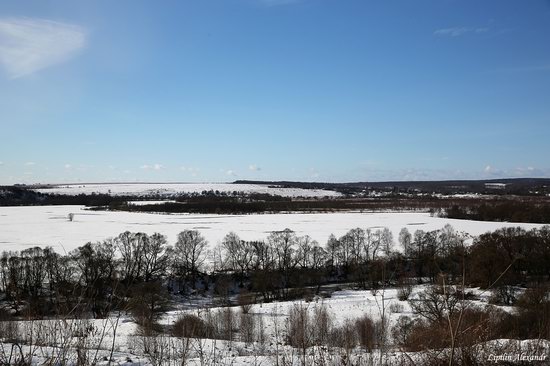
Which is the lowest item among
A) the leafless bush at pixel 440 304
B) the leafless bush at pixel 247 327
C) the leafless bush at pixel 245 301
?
the leafless bush at pixel 245 301

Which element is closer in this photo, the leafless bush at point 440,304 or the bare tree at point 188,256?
the leafless bush at point 440,304

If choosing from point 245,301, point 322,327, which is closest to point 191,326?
point 322,327

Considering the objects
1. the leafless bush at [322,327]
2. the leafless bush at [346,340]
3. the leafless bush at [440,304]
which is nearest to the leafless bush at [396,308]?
→ the leafless bush at [440,304]

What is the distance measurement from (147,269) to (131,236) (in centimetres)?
642

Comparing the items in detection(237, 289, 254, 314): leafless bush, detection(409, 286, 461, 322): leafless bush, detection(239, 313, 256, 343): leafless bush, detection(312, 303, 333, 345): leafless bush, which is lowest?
detection(237, 289, 254, 314): leafless bush

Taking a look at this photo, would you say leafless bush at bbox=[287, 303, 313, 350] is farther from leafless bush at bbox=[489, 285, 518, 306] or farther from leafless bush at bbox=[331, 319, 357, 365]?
leafless bush at bbox=[489, 285, 518, 306]

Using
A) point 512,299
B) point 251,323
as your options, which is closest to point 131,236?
point 251,323

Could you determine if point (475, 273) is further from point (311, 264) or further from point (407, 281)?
point (311, 264)

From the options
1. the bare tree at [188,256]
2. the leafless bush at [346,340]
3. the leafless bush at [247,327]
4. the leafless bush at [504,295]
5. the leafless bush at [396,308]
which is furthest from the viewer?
the bare tree at [188,256]

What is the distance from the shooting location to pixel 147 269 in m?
43.0

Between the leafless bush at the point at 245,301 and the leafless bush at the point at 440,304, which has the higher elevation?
the leafless bush at the point at 440,304

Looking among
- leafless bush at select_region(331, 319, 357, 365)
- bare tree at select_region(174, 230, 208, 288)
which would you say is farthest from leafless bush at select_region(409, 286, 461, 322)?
bare tree at select_region(174, 230, 208, 288)

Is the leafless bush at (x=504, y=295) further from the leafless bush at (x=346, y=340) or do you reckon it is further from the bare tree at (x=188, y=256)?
the bare tree at (x=188, y=256)

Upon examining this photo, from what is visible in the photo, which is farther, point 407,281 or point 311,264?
point 311,264
